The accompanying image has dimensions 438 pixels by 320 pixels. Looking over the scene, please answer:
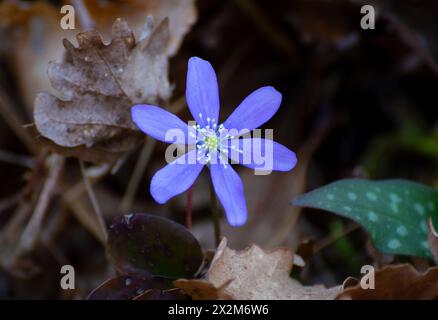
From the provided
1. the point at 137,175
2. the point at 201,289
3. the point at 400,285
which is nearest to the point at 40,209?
the point at 137,175

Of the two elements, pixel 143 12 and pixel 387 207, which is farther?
pixel 143 12

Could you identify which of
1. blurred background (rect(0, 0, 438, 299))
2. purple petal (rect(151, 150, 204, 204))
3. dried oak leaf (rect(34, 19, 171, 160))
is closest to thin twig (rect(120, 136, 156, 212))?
blurred background (rect(0, 0, 438, 299))

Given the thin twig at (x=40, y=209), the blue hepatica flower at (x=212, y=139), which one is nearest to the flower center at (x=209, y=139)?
the blue hepatica flower at (x=212, y=139)

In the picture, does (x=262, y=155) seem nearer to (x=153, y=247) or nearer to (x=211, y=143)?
(x=211, y=143)

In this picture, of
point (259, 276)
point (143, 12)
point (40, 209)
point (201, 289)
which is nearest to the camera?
point (201, 289)
